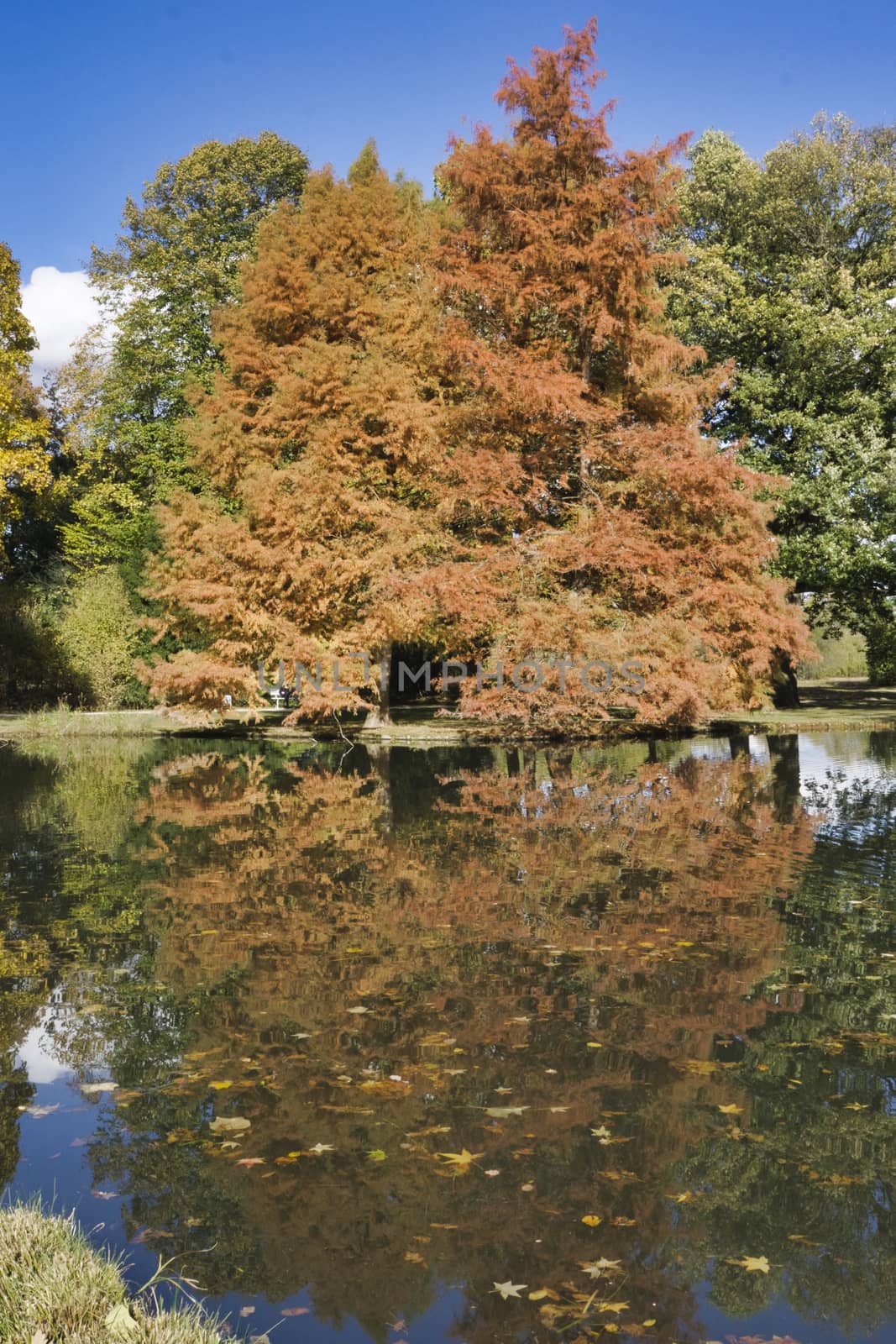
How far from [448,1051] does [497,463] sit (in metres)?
17.7

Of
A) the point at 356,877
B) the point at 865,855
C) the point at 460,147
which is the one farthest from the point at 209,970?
the point at 460,147

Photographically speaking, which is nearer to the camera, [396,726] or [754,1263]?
[754,1263]

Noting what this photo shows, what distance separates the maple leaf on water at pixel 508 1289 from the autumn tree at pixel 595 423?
57.4 feet

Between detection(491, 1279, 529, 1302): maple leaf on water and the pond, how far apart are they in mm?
18

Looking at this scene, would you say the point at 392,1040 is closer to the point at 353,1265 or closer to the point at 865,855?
the point at 353,1265

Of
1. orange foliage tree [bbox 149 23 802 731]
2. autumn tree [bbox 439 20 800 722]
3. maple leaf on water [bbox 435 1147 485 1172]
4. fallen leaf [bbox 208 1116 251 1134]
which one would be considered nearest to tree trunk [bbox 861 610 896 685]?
orange foliage tree [bbox 149 23 802 731]

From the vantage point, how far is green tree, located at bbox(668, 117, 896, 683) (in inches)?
1019

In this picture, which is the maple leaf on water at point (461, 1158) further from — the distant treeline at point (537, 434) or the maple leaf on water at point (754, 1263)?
the distant treeline at point (537, 434)

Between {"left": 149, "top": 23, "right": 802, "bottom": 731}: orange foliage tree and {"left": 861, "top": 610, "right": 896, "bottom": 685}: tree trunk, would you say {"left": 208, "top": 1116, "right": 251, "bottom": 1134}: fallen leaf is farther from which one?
{"left": 861, "top": 610, "right": 896, "bottom": 685}: tree trunk

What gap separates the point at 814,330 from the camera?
85.7 feet

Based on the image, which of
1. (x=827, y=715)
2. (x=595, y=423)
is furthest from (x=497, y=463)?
(x=827, y=715)

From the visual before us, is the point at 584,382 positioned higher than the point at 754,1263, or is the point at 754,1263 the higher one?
the point at 584,382

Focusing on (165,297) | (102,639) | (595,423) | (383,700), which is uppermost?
(165,297)

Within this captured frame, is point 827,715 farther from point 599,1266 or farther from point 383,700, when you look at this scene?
point 599,1266
